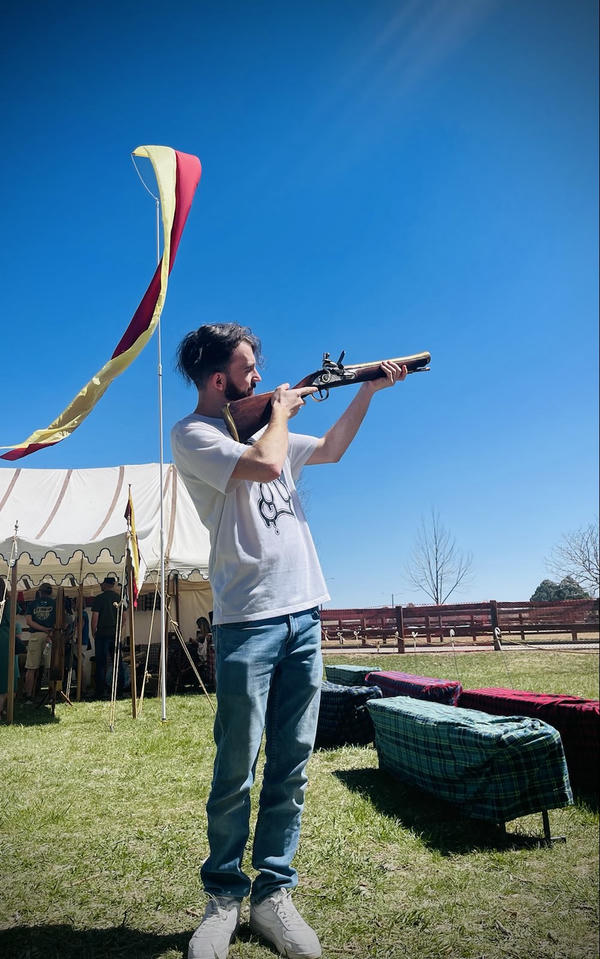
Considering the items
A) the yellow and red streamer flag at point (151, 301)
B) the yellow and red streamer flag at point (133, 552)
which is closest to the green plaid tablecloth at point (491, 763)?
the yellow and red streamer flag at point (151, 301)

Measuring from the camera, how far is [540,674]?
11008 mm

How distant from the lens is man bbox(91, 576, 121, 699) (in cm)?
1023

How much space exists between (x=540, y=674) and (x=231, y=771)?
10.5m

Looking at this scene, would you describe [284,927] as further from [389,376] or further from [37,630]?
[37,630]

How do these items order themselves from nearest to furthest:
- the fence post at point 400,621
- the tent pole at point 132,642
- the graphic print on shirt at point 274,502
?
1. the graphic print on shirt at point 274,502
2. the tent pole at point 132,642
3. the fence post at point 400,621

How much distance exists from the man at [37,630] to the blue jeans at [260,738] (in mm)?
8707

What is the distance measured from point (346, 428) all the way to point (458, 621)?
19.9 m

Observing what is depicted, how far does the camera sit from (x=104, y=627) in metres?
10.2

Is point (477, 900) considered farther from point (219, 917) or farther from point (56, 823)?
point (56, 823)

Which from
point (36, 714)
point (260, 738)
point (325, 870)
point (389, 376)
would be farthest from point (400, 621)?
point (260, 738)

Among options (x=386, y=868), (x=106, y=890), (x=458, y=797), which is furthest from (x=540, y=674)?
(x=106, y=890)

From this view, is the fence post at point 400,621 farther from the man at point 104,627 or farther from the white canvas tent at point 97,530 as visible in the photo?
the man at point 104,627

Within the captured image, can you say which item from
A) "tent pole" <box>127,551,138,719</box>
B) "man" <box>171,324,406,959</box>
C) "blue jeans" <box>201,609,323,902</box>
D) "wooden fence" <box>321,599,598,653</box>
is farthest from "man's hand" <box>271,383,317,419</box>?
"wooden fence" <box>321,599,598,653</box>

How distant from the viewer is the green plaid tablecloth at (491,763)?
2.97 meters
